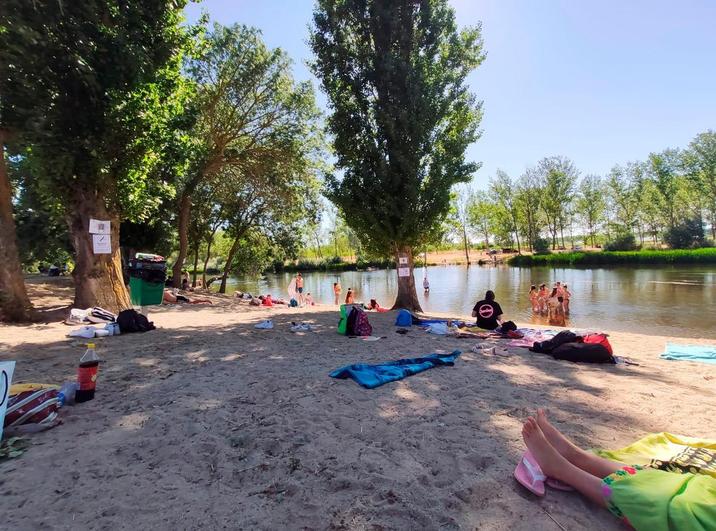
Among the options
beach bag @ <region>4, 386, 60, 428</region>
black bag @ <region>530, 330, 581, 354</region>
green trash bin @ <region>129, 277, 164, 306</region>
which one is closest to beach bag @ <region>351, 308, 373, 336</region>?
black bag @ <region>530, 330, 581, 354</region>

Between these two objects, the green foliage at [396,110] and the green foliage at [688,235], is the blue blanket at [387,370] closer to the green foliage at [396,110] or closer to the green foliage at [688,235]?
the green foliage at [396,110]

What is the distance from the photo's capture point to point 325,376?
5.00m

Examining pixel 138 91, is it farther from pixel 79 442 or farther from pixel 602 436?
pixel 602 436

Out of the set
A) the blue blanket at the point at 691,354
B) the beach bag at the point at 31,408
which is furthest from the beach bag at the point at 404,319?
the beach bag at the point at 31,408

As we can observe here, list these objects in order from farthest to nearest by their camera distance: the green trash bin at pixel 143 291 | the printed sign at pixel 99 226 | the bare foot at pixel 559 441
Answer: the green trash bin at pixel 143 291 → the printed sign at pixel 99 226 → the bare foot at pixel 559 441

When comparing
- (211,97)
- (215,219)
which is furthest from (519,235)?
(211,97)

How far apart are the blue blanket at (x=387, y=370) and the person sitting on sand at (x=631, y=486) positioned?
227 centimetres

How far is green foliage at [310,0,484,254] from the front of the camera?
12.9m

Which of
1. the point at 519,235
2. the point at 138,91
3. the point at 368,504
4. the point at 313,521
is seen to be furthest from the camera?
the point at 519,235

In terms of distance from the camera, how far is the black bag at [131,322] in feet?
26.1

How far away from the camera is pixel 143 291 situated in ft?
41.2

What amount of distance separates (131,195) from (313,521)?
9.83 meters

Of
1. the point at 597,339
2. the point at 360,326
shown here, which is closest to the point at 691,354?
the point at 597,339

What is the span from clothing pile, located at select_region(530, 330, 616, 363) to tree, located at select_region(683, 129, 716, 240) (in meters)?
60.0
